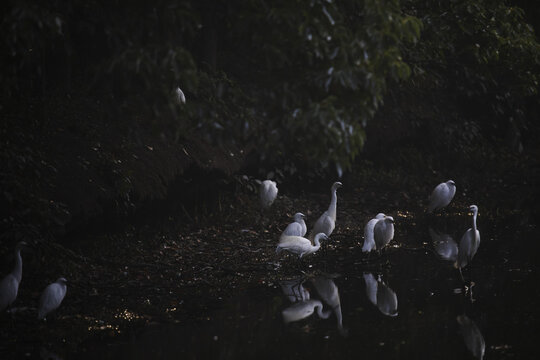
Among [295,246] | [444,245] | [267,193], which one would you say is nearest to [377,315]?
[295,246]

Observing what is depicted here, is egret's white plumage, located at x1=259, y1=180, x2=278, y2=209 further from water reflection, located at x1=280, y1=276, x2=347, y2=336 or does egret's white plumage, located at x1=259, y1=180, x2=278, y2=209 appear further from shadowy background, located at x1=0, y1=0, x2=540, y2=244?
water reflection, located at x1=280, y1=276, x2=347, y2=336

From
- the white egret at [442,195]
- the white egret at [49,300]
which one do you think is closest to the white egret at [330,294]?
the white egret at [49,300]

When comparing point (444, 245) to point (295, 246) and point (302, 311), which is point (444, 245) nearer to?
point (295, 246)

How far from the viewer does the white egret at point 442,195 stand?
12312 mm

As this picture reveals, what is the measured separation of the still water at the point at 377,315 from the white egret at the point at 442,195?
236 cm

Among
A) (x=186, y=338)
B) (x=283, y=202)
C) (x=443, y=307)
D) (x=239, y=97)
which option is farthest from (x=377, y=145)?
(x=186, y=338)

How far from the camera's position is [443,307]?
7.42 metres

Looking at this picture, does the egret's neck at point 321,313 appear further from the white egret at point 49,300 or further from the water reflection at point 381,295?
the white egret at point 49,300

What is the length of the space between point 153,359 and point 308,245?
3.54 m

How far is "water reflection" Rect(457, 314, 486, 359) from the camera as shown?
608 cm

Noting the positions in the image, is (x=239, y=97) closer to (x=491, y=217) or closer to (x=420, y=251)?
(x=420, y=251)

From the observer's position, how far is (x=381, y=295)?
808 centimetres

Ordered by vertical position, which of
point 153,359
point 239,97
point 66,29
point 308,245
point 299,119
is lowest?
point 153,359

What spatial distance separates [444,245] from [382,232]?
1.30m
